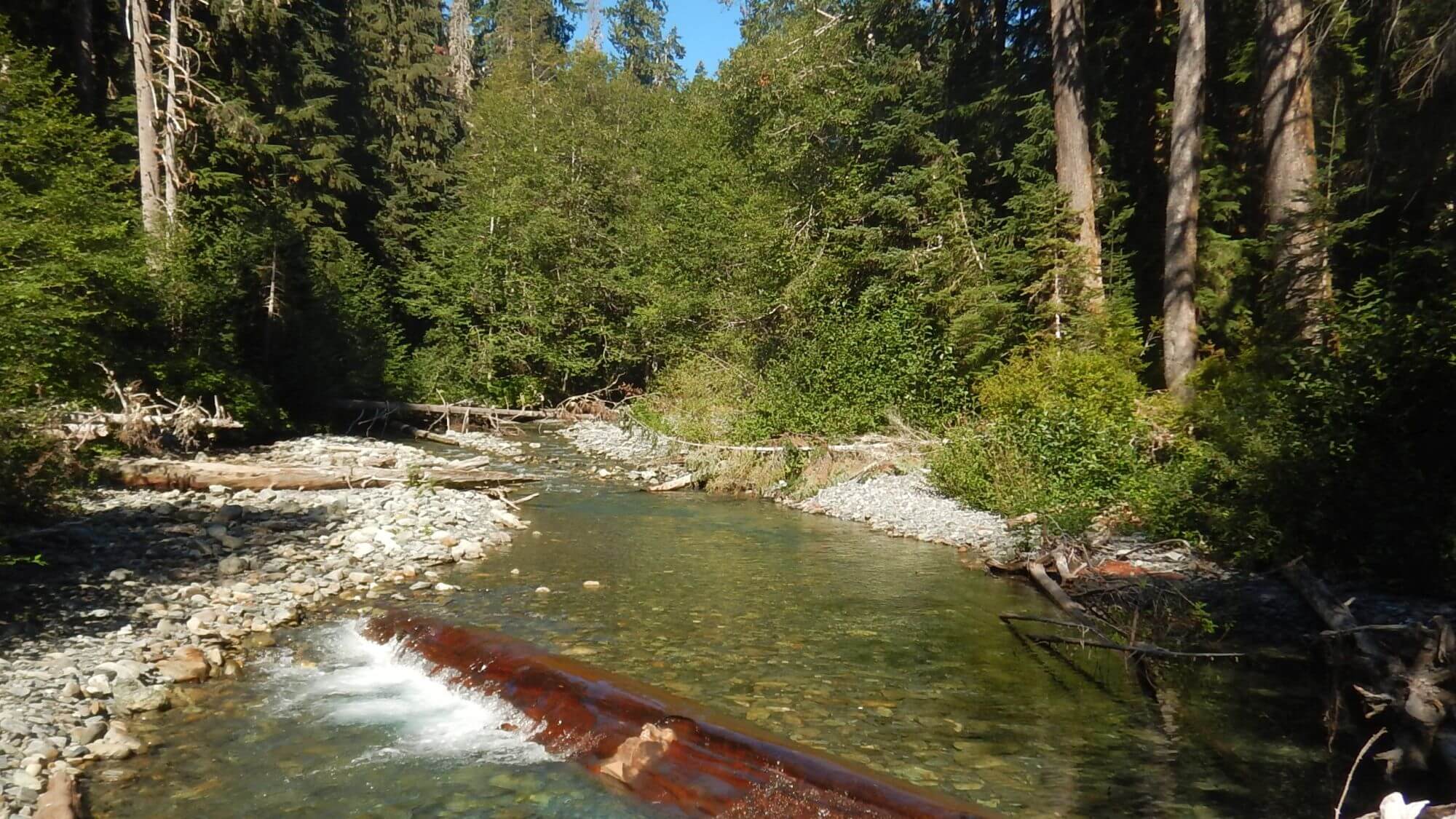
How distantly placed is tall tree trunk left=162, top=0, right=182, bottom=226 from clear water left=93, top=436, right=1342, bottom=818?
1337cm

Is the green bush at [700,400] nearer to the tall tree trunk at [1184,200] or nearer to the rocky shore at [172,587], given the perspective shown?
the rocky shore at [172,587]

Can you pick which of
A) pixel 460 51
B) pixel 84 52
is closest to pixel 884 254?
pixel 84 52

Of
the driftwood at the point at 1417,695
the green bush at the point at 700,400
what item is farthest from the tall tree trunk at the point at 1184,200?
the driftwood at the point at 1417,695

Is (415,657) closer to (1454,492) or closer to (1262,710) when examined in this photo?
(1262,710)

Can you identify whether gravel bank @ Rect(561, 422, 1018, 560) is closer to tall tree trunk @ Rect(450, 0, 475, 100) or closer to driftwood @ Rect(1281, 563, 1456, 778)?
driftwood @ Rect(1281, 563, 1456, 778)

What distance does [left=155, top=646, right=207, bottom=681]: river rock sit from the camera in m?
6.30

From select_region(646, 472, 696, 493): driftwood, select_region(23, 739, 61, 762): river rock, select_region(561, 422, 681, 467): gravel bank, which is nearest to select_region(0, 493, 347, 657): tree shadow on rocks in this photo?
select_region(23, 739, 61, 762): river rock

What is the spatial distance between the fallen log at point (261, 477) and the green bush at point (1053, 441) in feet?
25.2

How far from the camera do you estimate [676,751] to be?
4.91 metres

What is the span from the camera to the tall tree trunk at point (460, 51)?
4562 cm

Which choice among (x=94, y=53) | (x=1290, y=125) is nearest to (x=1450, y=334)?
(x=1290, y=125)

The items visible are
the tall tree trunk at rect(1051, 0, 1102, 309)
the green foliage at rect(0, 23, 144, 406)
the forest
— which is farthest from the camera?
the tall tree trunk at rect(1051, 0, 1102, 309)

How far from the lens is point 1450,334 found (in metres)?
7.23

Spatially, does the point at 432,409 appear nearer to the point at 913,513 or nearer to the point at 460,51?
the point at 913,513
